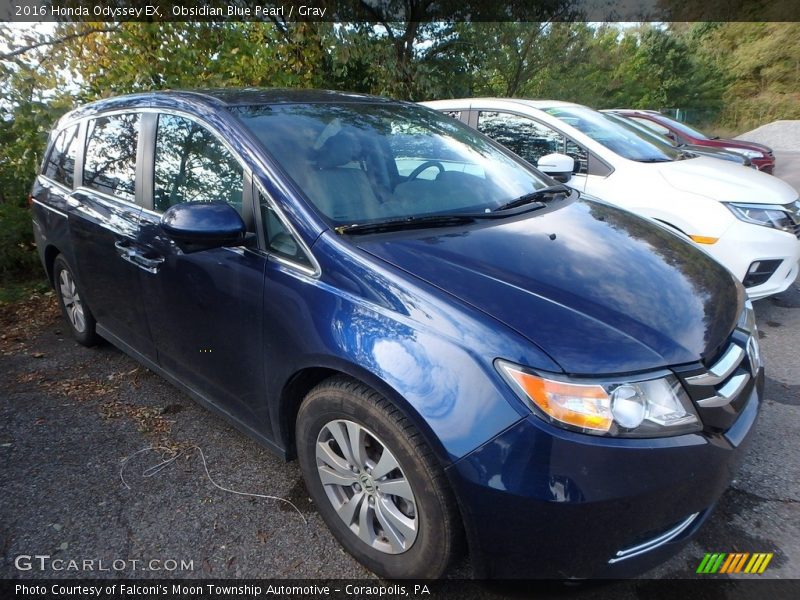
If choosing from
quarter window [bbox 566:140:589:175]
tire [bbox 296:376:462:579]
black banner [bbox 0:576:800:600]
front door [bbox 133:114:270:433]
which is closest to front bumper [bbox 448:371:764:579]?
tire [bbox 296:376:462:579]

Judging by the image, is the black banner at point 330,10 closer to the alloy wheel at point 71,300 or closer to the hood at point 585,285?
the alloy wheel at point 71,300

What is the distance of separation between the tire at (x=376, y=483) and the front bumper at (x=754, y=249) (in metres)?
3.09

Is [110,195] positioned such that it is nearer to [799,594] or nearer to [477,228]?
[477,228]

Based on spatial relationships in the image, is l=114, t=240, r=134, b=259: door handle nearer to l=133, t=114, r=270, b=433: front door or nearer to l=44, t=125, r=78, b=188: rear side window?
l=133, t=114, r=270, b=433: front door

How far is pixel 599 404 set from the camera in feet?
4.97

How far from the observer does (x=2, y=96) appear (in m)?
5.19

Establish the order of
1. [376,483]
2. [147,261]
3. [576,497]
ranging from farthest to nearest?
[147,261] < [376,483] < [576,497]

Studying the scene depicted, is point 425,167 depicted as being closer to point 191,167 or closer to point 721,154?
point 191,167

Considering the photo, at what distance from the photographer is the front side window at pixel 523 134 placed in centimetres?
476

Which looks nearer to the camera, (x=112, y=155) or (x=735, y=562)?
(x=735, y=562)

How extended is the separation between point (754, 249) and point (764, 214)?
1.14ft

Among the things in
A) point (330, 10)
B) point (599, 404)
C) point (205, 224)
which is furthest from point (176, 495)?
point (330, 10)

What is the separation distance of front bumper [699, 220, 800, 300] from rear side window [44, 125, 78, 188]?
428cm

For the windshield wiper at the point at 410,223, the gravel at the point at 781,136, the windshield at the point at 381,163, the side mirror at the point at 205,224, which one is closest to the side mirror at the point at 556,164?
the windshield at the point at 381,163
